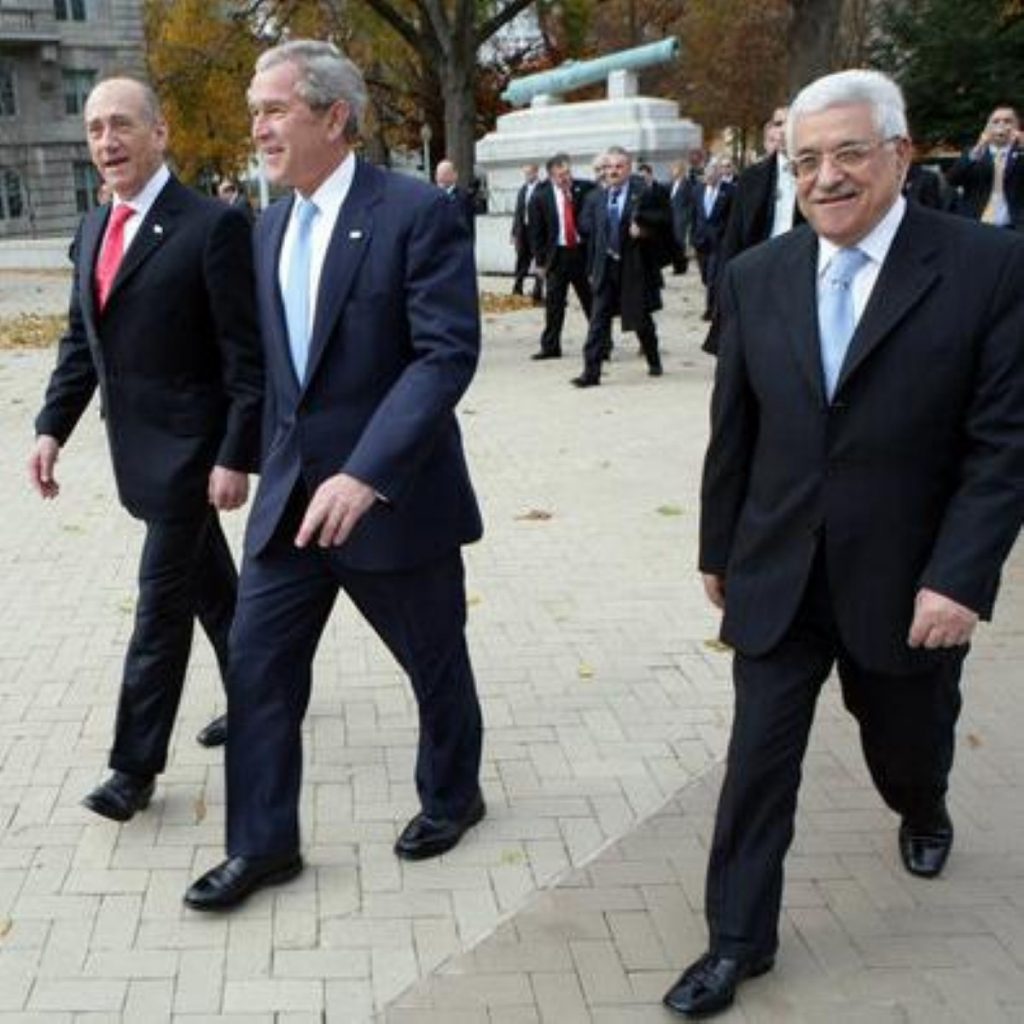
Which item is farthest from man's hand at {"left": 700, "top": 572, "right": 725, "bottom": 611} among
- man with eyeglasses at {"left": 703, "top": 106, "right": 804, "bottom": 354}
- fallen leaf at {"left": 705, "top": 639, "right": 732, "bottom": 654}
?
man with eyeglasses at {"left": 703, "top": 106, "right": 804, "bottom": 354}

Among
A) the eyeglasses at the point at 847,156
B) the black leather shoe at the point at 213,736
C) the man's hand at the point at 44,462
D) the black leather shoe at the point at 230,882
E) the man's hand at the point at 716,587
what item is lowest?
the black leather shoe at the point at 213,736

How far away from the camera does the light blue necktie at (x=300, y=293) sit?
324 centimetres

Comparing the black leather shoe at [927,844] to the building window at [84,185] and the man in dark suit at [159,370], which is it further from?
the building window at [84,185]

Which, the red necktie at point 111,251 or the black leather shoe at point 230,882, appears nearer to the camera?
the black leather shoe at point 230,882

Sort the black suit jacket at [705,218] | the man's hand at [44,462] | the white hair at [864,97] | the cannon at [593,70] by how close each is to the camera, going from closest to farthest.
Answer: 1. the white hair at [864,97]
2. the man's hand at [44,462]
3. the black suit jacket at [705,218]
4. the cannon at [593,70]

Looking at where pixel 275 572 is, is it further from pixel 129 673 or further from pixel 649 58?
pixel 649 58

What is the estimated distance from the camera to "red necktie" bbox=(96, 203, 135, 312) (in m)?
3.68

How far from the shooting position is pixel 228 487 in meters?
3.55

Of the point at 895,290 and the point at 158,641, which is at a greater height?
the point at 895,290

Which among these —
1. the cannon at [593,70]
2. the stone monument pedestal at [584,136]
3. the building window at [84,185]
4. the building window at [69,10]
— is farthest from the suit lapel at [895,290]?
the building window at [69,10]

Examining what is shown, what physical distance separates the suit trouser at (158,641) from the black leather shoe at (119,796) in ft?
0.15

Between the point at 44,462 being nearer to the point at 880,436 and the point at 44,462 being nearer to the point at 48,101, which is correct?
the point at 880,436

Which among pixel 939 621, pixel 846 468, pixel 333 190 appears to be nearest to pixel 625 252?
pixel 333 190

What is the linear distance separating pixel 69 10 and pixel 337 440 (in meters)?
54.9
